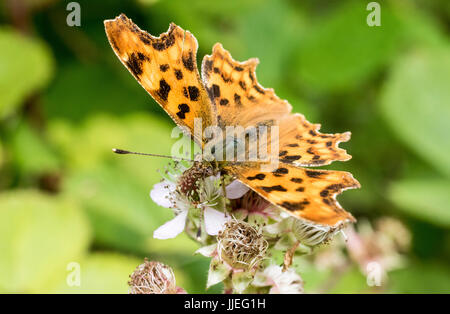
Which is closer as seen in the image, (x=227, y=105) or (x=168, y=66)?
(x=168, y=66)

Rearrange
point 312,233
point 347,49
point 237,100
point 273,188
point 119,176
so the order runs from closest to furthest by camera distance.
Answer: point 273,188 → point 312,233 → point 237,100 → point 119,176 → point 347,49

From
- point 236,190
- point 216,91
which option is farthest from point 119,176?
point 236,190

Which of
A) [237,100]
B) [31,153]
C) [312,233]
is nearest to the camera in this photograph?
[312,233]

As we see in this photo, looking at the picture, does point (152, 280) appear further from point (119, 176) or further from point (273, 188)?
point (119, 176)

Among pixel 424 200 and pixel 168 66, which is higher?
pixel 168 66

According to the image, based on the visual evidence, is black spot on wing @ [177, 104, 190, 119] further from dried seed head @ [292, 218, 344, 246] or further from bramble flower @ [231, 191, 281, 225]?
dried seed head @ [292, 218, 344, 246]

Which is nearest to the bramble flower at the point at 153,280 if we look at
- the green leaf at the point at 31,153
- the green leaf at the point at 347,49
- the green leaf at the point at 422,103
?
the green leaf at the point at 31,153

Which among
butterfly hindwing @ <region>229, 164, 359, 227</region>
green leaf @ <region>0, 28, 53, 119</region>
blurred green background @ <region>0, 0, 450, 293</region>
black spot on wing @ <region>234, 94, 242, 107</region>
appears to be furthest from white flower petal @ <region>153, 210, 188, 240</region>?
green leaf @ <region>0, 28, 53, 119</region>
